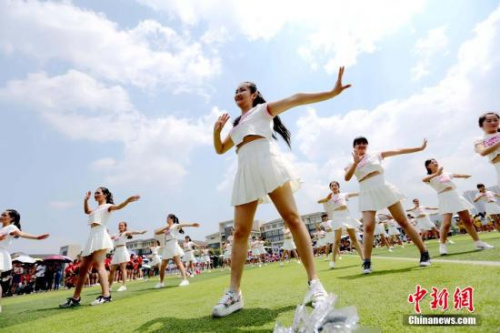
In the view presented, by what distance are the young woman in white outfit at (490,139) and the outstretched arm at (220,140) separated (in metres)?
4.01

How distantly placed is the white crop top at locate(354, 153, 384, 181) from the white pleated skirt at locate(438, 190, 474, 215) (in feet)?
12.8

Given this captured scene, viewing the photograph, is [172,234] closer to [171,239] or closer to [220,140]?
[171,239]

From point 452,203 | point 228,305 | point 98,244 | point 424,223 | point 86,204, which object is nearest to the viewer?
point 228,305

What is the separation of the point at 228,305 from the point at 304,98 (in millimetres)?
2291

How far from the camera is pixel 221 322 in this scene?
2723mm

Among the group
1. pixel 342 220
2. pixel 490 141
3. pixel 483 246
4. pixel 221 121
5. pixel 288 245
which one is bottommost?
pixel 483 246

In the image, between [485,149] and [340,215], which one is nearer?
[485,149]

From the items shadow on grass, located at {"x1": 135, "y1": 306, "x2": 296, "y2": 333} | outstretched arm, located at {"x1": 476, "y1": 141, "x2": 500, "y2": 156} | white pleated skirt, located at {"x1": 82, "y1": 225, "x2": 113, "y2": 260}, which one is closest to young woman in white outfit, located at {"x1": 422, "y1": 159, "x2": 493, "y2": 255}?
outstretched arm, located at {"x1": 476, "y1": 141, "x2": 500, "y2": 156}

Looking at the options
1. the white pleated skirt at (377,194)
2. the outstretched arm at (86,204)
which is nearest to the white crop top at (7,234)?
the outstretched arm at (86,204)

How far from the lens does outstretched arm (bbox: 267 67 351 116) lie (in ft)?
10.6

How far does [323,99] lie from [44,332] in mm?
4210

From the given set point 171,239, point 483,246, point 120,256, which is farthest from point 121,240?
point 483,246

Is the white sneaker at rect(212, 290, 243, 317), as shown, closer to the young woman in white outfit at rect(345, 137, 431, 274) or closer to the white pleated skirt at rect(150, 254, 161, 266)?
the young woman in white outfit at rect(345, 137, 431, 274)

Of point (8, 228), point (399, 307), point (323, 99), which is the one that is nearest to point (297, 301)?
point (399, 307)
